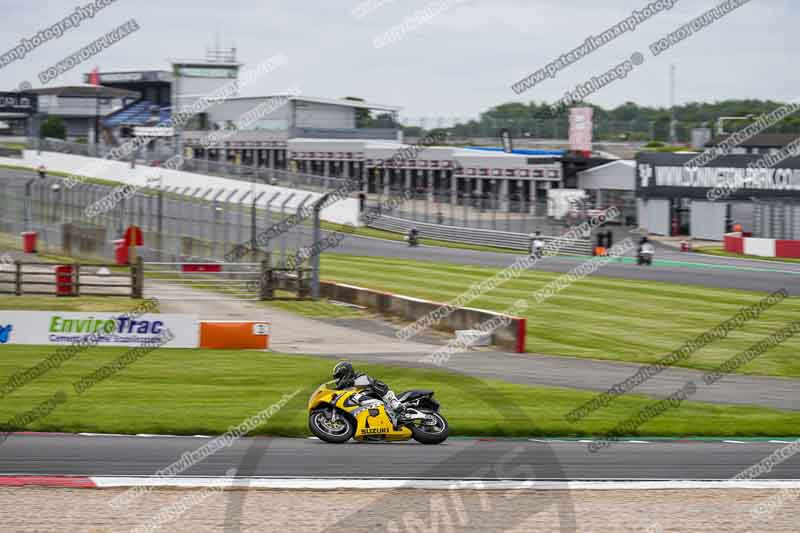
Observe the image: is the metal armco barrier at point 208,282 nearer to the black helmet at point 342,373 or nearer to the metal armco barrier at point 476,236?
the black helmet at point 342,373

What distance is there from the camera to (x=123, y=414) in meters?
15.9

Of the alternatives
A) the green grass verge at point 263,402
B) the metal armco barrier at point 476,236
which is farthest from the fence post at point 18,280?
the metal armco barrier at point 476,236

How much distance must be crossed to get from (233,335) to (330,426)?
9.19m

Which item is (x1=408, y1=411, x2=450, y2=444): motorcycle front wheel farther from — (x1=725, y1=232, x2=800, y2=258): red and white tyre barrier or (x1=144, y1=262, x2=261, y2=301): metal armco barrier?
(x1=725, y1=232, x2=800, y2=258): red and white tyre barrier

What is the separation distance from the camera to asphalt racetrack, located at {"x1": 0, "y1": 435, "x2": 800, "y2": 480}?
1298 centimetres

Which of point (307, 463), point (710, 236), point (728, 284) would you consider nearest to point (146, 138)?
point (710, 236)

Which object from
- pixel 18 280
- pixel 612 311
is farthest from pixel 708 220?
pixel 18 280

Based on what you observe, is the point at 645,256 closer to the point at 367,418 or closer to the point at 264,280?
the point at 264,280

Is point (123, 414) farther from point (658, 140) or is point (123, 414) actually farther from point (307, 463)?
point (658, 140)

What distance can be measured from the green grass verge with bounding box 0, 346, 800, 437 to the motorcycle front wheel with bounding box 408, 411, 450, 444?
35.2 inches

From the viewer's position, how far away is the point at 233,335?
75.6ft

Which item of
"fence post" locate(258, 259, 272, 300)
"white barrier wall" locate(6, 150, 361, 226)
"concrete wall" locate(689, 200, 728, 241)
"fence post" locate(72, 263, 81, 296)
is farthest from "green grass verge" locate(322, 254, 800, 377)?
"concrete wall" locate(689, 200, 728, 241)

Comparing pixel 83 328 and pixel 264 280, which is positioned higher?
pixel 264 280

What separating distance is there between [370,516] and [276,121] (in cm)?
7129
